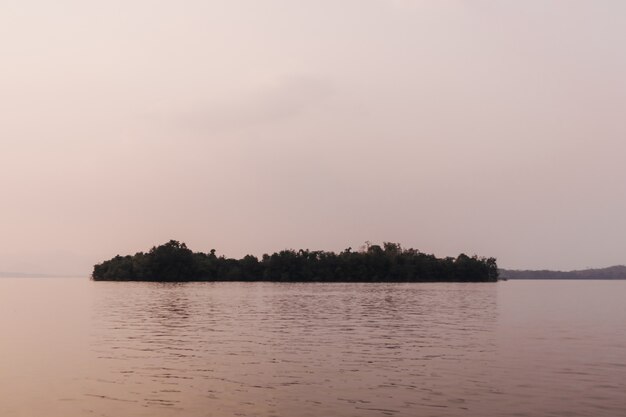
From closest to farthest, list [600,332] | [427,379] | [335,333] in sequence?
[427,379]
[335,333]
[600,332]

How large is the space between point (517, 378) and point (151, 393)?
56.8ft

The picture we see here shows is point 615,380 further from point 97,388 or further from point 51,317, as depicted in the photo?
point 51,317

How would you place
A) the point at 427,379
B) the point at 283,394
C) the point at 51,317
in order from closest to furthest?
1. the point at 283,394
2. the point at 427,379
3. the point at 51,317

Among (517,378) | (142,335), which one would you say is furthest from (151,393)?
(142,335)

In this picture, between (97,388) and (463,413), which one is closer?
(463,413)

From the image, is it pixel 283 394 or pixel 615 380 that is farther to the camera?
pixel 615 380

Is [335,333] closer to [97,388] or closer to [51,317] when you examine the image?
[97,388]

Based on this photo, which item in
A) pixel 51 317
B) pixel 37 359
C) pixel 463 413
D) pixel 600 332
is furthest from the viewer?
pixel 51 317

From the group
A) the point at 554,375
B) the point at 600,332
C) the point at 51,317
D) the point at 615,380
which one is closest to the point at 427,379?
the point at 554,375

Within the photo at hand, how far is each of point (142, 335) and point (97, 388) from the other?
24.2 m

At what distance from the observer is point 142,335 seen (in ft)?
177

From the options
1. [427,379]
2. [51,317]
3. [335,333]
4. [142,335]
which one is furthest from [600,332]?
[51,317]

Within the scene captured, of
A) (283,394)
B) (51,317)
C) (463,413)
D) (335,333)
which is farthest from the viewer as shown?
(51,317)

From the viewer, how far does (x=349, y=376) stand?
32781 millimetres
